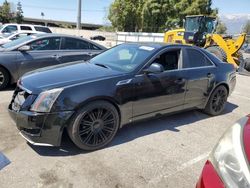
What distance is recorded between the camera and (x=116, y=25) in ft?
175

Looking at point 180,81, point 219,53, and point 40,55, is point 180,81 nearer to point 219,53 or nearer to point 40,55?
point 40,55

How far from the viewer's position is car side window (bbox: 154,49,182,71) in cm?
446

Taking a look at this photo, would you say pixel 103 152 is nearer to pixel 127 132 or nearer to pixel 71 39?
pixel 127 132

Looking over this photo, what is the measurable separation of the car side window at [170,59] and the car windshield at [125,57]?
0.66ft

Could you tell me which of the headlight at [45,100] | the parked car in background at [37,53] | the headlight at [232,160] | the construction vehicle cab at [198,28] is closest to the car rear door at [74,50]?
the parked car in background at [37,53]

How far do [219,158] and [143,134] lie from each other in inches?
97.7

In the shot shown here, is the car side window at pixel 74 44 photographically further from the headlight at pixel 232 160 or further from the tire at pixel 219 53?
the tire at pixel 219 53

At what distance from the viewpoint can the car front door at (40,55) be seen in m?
6.54

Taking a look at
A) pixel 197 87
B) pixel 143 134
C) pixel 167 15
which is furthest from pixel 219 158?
pixel 167 15

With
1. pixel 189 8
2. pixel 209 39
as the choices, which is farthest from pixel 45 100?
pixel 189 8

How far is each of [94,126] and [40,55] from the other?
12.5 feet

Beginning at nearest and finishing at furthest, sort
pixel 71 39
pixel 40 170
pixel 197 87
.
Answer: pixel 40 170, pixel 197 87, pixel 71 39

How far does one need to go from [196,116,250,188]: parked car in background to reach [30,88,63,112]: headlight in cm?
206

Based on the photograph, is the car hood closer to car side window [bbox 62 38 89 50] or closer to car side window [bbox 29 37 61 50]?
car side window [bbox 29 37 61 50]
